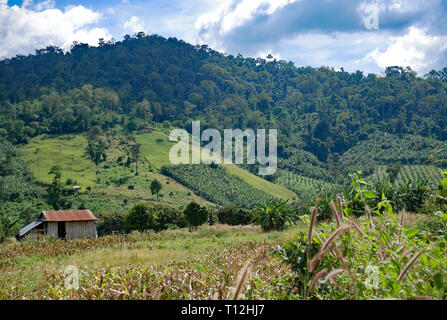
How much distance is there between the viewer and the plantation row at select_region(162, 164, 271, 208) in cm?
7038

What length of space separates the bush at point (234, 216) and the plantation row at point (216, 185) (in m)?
31.8

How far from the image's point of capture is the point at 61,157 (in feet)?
239

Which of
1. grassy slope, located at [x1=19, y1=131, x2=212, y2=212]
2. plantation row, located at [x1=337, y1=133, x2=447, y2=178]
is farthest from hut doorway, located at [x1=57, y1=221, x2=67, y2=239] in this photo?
plantation row, located at [x1=337, y1=133, x2=447, y2=178]

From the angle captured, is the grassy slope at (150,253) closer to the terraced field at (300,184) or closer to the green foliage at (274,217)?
the green foliage at (274,217)

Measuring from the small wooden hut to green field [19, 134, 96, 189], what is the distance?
106 feet

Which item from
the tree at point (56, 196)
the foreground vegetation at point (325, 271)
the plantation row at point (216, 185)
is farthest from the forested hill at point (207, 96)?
the foreground vegetation at point (325, 271)

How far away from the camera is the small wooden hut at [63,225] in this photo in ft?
96.7

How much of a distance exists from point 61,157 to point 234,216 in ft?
160

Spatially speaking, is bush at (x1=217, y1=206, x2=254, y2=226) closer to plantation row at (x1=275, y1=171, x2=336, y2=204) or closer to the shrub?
the shrub

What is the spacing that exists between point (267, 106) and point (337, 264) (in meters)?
131

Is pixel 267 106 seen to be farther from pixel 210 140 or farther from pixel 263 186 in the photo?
pixel 263 186

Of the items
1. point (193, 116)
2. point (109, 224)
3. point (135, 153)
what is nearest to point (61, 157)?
point (135, 153)
